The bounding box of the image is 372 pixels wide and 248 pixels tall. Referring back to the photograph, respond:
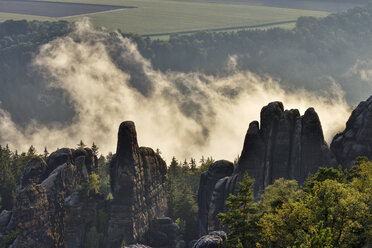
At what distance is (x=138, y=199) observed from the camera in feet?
497

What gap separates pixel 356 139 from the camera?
5443 inches

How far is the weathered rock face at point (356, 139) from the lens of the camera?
446ft

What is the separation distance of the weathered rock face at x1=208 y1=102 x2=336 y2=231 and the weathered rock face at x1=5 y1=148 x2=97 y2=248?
35.6 metres

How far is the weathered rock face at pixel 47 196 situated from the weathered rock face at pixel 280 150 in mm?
35573

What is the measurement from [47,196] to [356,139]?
6961cm

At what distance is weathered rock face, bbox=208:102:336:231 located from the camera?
137500 millimetres

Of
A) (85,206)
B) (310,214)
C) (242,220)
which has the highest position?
(85,206)

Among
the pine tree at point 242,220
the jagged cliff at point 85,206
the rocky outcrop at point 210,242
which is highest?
the jagged cliff at point 85,206

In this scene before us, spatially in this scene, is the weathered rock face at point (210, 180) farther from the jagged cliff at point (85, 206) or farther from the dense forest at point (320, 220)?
the dense forest at point (320, 220)

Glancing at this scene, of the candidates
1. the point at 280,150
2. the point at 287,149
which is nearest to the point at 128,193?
the point at 280,150

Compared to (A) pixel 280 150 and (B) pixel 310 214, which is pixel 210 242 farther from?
(A) pixel 280 150

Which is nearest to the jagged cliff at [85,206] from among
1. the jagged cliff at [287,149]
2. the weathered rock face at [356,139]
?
the jagged cliff at [287,149]

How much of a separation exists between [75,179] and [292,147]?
175ft

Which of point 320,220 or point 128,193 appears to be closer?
point 320,220
